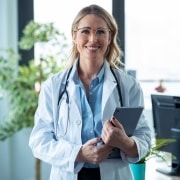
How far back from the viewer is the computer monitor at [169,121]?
2164 mm

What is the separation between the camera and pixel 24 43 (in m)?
3.14

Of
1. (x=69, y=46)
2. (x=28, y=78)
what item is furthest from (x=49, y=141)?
(x=28, y=78)

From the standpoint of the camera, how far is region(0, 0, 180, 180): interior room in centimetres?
338

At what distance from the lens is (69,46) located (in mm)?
3023

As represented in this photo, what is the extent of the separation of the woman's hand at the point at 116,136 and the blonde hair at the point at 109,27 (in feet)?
1.08

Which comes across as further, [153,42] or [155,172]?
[153,42]

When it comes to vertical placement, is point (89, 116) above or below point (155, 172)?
above

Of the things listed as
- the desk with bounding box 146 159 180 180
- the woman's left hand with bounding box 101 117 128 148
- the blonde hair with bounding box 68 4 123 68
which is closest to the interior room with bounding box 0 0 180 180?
the desk with bounding box 146 159 180 180

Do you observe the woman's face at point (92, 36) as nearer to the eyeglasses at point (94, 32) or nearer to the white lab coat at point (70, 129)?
the eyeglasses at point (94, 32)

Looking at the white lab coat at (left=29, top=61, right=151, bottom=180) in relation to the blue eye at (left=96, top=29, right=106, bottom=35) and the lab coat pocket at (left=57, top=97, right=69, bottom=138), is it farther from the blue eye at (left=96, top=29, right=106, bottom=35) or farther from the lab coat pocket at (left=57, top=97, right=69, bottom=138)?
the blue eye at (left=96, top=29, right=106, bottom=35)

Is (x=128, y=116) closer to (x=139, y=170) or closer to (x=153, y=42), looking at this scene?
(x=139, y=170)

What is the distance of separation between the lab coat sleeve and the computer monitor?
0.94 m

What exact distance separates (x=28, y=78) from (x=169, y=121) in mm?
1456

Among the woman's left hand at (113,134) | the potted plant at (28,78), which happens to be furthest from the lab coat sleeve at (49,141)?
the potted plant at (28,78)
